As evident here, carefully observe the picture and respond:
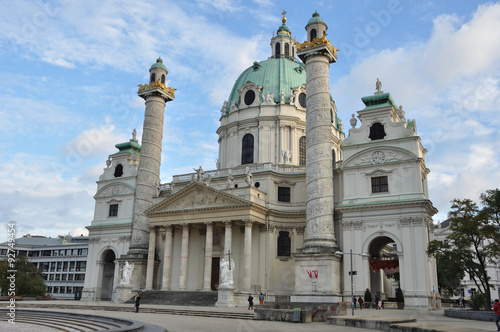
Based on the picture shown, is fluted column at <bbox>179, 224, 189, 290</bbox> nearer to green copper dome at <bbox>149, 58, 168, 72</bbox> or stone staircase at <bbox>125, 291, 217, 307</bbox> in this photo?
stone staircase at <bbox>125, 291, 217, 307</bbox>

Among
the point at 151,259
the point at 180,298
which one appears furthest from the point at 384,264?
the point at 151,259

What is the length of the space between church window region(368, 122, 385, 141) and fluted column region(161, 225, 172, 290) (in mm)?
21156

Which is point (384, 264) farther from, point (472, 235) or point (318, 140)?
point (318, 140)

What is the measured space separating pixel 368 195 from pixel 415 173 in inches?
167

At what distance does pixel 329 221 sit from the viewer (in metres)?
36.8

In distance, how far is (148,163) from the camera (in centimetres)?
4931

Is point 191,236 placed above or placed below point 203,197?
below

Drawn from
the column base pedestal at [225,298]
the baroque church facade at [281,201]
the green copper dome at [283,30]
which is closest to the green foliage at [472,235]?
the baroque church facade at [281,201]

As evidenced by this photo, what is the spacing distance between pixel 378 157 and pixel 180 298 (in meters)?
21.3

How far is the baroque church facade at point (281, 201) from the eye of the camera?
121ft

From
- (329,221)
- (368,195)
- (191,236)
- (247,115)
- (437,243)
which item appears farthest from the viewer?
(247,115)

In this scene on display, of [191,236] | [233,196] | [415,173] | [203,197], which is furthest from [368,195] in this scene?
[191,236]

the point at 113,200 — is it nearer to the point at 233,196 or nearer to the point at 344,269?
the point at 233,196

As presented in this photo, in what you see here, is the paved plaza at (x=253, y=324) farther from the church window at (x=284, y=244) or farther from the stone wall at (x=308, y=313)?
the church window at (x=284, y=244)
